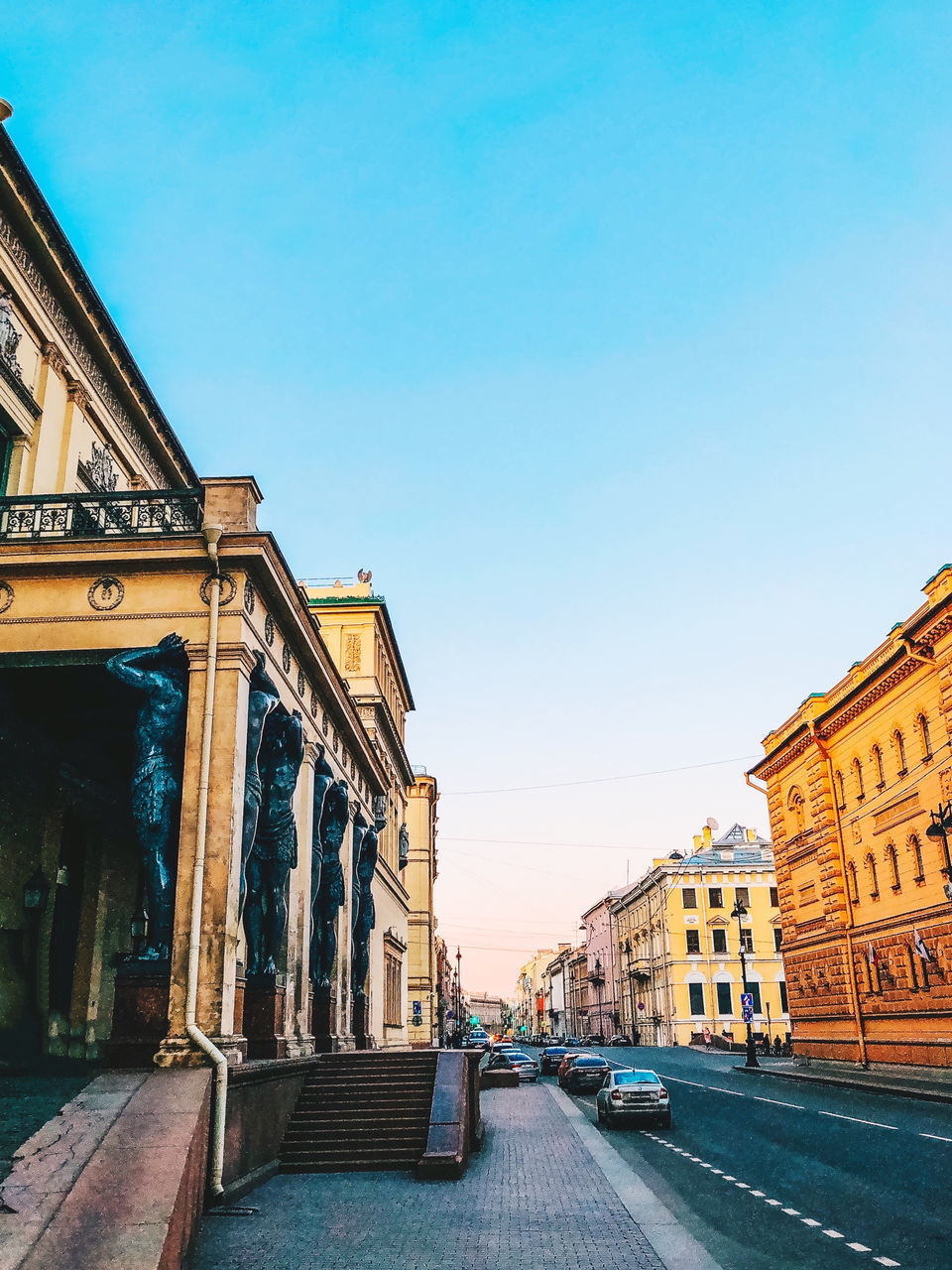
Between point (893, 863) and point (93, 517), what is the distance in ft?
87.7

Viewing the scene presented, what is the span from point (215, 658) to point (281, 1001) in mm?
5780

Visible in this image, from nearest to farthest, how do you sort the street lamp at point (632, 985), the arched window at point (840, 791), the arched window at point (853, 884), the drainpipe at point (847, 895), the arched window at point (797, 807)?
the drainpipe at point (847, 895) → the arched window at point (853, 884) → the arched window at point (840, 791) → the arched window at point (797, 807) → the street lamp at point (632, 985)

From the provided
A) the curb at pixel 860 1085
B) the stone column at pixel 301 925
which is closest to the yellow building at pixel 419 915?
the curb at pixel 860 1085

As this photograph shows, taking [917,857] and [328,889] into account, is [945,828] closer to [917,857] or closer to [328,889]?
[917,857]

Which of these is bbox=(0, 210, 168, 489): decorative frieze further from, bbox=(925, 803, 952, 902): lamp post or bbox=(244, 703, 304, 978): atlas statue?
bbox=(925, 803, 952, 902): lamp post

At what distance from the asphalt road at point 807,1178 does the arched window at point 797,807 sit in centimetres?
1527

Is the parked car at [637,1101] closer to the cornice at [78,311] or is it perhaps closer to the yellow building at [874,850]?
the yellow building at [874,850]

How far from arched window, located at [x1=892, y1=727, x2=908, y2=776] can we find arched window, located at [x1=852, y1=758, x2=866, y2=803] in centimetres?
335

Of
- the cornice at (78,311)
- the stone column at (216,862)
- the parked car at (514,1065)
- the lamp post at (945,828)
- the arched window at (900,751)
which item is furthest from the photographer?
the parked car at (514,1065)

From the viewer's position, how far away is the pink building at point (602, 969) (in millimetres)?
100306

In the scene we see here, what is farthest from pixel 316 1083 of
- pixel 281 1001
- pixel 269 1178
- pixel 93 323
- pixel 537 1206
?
pixel 93 323

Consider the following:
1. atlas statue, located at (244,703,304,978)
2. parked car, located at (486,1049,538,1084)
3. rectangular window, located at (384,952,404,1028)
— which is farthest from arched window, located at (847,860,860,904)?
atlas statue, located at (244,703,304,978)

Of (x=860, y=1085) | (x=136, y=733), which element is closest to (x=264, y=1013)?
(x=136, y=733)

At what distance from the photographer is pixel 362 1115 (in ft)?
50.4
